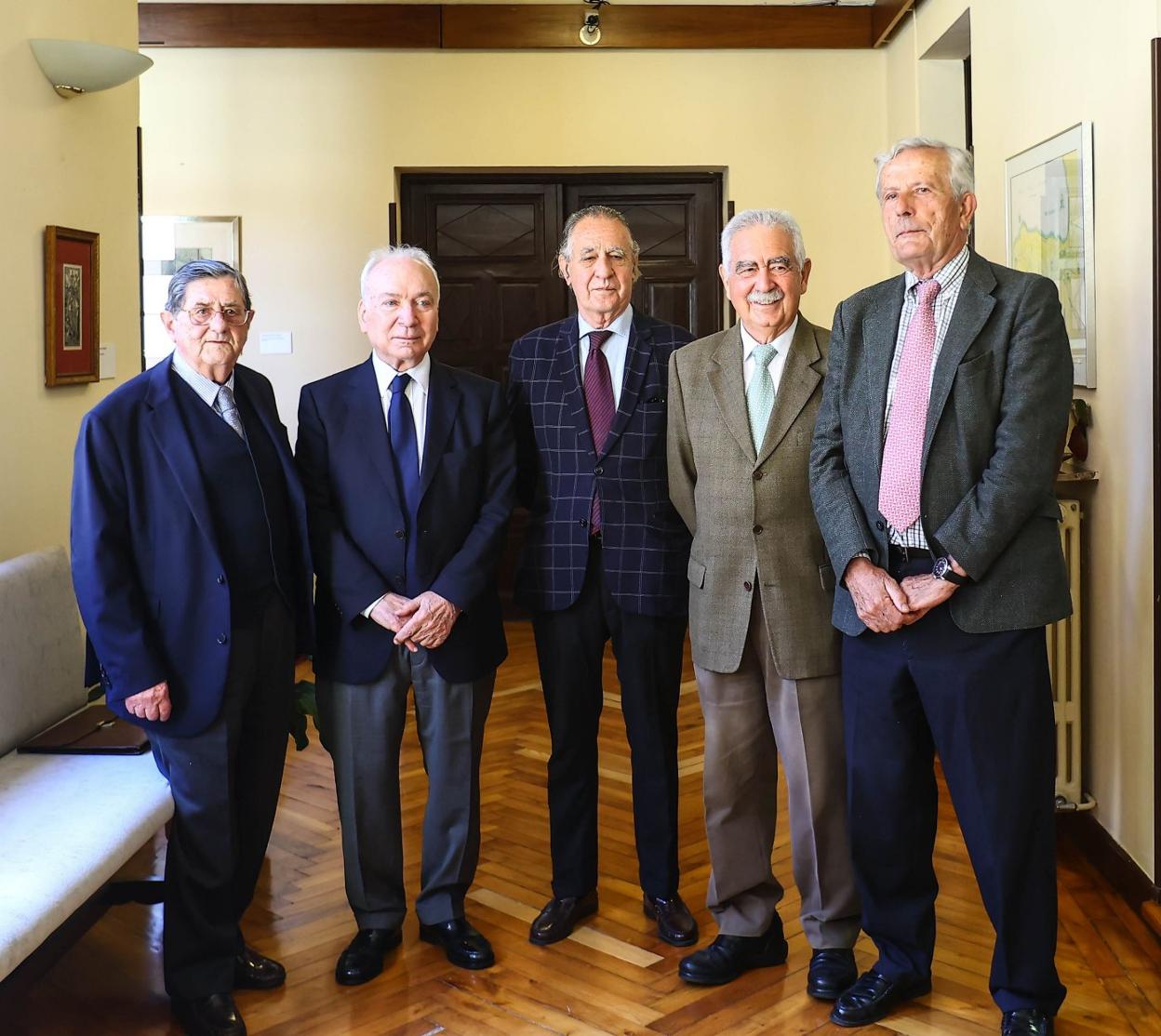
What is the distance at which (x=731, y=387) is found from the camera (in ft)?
9.06

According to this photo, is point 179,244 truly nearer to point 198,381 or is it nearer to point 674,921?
point 198,381

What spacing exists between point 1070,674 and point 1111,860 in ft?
1.67

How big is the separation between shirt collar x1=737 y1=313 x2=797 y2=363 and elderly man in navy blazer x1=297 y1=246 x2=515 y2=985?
59 cm

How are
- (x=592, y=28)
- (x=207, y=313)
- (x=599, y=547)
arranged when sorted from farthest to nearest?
(x=592, y=28) → (x=599, y=547) → (x=207, y=313)

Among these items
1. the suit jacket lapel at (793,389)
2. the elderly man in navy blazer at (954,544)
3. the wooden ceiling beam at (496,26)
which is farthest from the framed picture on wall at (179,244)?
the elderly man in navy blazer at (954,544)

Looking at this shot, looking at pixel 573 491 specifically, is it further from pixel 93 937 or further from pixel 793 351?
pixel 93 937

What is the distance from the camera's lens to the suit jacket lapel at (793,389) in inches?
106

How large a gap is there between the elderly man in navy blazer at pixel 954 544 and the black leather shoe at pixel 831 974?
93 mm

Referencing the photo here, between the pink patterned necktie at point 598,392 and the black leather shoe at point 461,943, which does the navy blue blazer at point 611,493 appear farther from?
the black leather shoe at point 461,943

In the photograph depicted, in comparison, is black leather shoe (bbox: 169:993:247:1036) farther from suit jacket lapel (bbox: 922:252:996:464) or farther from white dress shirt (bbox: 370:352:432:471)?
suit jacket lapel (bbox: 922:252:996:464)

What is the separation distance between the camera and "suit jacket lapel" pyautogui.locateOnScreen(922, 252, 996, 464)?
2.38m

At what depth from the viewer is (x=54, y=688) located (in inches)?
125

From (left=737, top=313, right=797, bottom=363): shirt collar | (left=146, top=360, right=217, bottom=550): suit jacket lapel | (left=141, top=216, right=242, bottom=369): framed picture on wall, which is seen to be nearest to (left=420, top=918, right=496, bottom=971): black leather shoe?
(left=146, top=360, right=217, bottom=550): suit jacket lapel

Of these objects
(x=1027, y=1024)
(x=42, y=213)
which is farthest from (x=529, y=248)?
(x=1027, y=1024)
